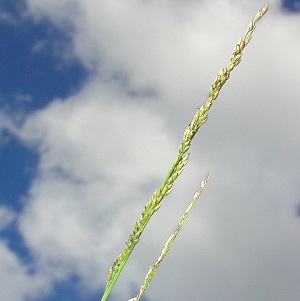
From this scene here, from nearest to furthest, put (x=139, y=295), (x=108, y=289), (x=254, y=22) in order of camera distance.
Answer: (x=108, y=289) < (x=139, y=295) < (x=254, y=22)

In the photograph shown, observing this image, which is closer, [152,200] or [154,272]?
[152,200]

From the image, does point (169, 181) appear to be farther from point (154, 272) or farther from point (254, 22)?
point (254, 22)

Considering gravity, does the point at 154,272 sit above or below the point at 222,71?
below

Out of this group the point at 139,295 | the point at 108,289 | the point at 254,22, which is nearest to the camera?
the point at 108,289

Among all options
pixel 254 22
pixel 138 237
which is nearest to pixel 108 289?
pixel 138 237

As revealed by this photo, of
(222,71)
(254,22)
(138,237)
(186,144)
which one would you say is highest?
(254,22)

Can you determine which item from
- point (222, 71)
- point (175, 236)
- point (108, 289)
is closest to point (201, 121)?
point (222, 71)
